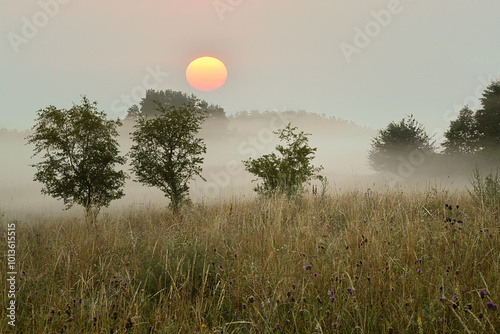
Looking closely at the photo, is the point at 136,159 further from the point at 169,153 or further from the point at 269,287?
the point at 269,287

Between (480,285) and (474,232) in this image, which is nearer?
(480,285)

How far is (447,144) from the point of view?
34.2 metres

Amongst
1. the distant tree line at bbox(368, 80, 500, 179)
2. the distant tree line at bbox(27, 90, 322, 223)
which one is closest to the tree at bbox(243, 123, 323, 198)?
the distant tree line at bbox(27, 90, 322, 223)

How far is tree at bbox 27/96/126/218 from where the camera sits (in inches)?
472

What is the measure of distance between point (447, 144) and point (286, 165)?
28490 millimetres

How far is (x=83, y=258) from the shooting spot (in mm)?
5293

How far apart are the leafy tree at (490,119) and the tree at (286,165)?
25.4 metres

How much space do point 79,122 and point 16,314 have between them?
9903 mm

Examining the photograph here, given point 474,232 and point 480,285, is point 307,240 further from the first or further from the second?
point 474,232

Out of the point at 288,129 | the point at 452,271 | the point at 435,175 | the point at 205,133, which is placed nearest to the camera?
the point at 452,271

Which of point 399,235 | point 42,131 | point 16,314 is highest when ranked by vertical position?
point 42,131

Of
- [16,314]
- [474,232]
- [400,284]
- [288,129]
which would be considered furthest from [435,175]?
[16,314]

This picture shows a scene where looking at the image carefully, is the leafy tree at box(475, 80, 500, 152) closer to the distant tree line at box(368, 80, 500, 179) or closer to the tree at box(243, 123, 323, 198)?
the distant tree line at box(368, 80, 500, 179)

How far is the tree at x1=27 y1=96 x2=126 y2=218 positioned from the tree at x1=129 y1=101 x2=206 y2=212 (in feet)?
3.34
